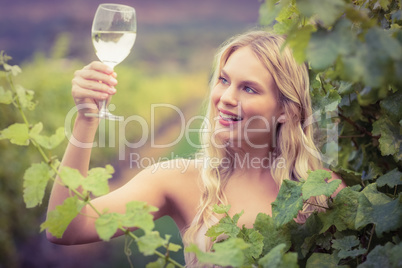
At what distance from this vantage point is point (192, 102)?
14.5 m

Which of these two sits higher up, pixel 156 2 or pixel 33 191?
pixel 33 191

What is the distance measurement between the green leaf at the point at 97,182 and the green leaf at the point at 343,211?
2.05ft

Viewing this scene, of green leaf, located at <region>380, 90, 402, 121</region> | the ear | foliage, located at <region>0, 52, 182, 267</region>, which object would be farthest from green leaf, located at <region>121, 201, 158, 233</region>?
the ear

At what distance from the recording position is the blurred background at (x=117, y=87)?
15.4 feet

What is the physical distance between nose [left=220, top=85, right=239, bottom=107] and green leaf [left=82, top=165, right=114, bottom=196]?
952 mm

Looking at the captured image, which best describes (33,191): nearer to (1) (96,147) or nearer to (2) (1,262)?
(2) (1,262)

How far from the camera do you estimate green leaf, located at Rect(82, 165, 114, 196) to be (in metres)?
0.83

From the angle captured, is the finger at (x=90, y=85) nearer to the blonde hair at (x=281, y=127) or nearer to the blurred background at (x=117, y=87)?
the blonde hair at (x=281, y=127)

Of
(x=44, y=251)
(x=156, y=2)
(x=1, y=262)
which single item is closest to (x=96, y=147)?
(x=44, y=251)

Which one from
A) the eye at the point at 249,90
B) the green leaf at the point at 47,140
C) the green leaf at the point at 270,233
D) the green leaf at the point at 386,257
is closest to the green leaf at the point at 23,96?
the green leaf at the point at 47,140

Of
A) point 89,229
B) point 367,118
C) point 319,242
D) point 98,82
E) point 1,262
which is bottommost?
point 1,262

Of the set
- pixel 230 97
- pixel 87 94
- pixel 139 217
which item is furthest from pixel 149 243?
pixel 230 97

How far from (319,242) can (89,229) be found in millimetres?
777

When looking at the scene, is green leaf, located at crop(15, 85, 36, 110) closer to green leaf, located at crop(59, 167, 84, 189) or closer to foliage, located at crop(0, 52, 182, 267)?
foliage, located at crop(0, 52, 182, 267)
